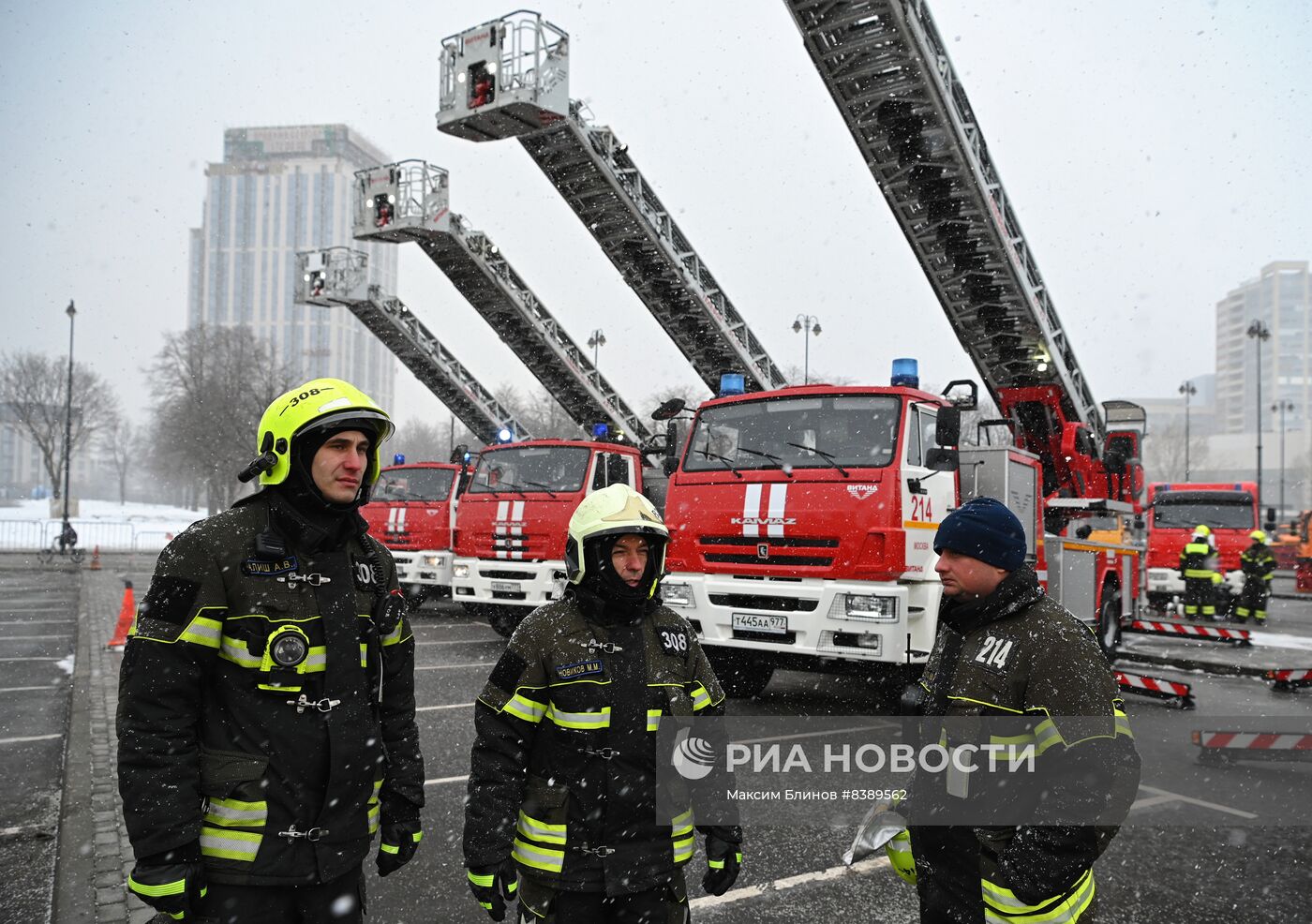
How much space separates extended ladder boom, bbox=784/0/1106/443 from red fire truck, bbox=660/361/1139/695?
3.04m

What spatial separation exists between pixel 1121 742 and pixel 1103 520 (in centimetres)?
912

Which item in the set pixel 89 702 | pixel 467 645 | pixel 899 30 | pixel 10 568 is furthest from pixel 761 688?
pixel 10 568

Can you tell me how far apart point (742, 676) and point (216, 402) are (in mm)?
31884

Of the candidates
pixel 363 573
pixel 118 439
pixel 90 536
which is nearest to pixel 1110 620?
pixel 363 573

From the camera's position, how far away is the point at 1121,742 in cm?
222

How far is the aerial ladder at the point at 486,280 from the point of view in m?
15.7

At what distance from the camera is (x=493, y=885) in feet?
7.72

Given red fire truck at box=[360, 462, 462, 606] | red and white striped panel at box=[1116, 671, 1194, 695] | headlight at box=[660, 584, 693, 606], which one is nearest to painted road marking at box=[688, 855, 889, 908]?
headlight at box=[660, 584, 693, 606]

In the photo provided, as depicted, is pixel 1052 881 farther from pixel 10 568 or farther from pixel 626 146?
pixel 10 568

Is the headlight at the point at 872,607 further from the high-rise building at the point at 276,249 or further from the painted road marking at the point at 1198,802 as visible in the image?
the high-rise building at the point at 276,249

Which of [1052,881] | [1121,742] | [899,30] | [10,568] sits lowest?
[10,568]

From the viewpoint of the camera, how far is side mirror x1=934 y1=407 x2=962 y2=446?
6930mm

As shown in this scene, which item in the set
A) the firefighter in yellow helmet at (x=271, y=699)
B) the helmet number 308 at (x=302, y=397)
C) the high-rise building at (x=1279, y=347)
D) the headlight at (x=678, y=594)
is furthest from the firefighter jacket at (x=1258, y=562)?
the high-rise building at (x=1279, y=347)

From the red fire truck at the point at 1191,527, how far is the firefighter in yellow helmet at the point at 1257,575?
0.67m
